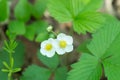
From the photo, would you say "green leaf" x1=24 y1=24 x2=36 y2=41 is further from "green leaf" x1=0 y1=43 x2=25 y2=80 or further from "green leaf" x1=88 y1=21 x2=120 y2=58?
"green leaf" x1=88 y1=21 x2=120 y2=58

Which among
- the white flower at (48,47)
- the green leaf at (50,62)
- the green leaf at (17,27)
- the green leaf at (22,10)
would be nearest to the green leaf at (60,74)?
the green leaf at (50,62)

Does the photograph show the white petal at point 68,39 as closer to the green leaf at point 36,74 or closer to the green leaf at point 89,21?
the green leaf at point 89,21

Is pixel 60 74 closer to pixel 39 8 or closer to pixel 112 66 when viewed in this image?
pixel 112 66

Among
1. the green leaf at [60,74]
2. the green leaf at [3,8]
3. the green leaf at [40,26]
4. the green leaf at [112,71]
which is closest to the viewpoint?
the green leaf at [112,71]

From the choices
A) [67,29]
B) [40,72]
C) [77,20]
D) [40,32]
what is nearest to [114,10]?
[67,29]

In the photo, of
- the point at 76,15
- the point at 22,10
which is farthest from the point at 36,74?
the point at 22,10

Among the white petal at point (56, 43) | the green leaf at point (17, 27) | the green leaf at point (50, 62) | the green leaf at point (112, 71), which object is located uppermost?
the green leaf at point (17, 27)

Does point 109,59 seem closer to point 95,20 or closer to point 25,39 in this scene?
point 95,20
